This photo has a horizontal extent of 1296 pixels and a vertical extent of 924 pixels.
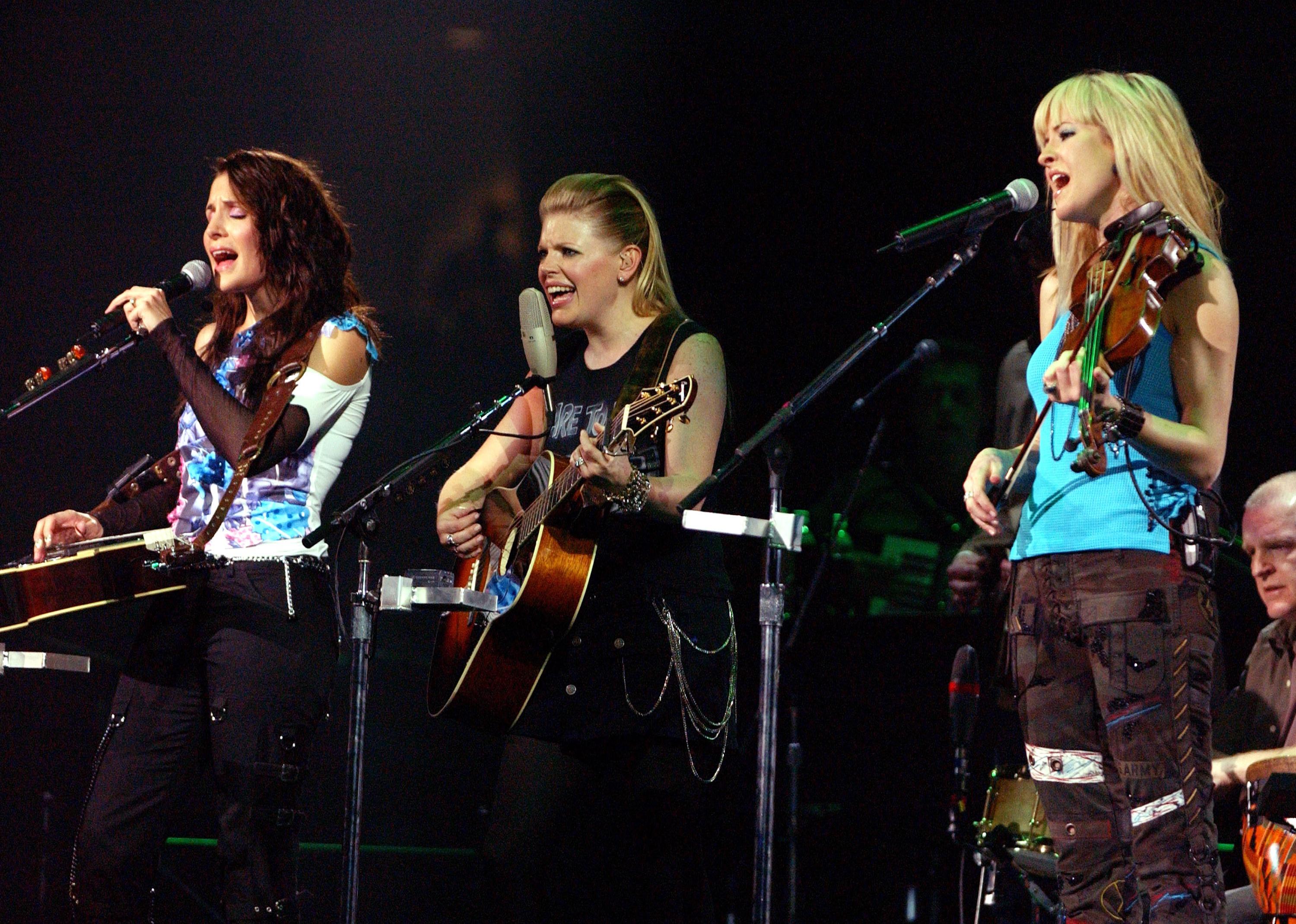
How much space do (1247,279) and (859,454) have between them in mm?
1846

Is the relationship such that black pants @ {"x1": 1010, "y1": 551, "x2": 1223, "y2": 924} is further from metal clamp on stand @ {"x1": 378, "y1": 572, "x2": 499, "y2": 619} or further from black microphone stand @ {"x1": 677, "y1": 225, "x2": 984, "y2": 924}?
metal clamp on stand @ {"x1": 378, "y1": 572, "x2": 499, "y2": 619}

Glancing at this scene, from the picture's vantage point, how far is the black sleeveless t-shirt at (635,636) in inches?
110

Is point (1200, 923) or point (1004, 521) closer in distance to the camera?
point (1200, 923)

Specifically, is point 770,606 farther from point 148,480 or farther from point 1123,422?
point 148,480

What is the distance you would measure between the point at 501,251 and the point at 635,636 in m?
3.31

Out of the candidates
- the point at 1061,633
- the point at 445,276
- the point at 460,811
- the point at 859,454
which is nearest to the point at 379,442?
the point at 445,276

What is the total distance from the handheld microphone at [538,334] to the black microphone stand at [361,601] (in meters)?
0.15

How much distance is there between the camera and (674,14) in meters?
5.77

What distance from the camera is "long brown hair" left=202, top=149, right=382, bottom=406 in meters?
3.32

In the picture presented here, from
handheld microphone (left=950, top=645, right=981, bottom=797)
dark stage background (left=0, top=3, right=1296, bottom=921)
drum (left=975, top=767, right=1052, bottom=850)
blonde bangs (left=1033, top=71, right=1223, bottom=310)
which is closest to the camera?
blonde bangs (left=1033, top=71, right=1223, bottom=310)

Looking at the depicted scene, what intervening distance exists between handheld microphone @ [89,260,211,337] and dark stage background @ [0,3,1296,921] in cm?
211

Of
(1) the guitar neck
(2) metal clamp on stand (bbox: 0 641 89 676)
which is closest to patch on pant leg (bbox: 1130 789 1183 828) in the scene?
(1) the guitar neck

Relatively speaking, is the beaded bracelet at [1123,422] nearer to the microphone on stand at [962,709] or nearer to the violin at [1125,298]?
the violin at [1125,298]

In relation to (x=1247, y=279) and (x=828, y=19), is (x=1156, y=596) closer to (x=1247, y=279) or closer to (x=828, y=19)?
(x=1247, y=279)
